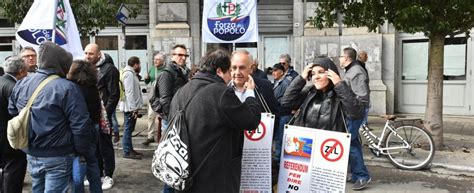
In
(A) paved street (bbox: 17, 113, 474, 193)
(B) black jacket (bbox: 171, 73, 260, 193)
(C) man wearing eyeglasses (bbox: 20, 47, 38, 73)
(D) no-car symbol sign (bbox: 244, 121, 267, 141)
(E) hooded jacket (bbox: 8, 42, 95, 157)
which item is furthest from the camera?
(A) paved street (bbox: 17, 113, 474, 193)

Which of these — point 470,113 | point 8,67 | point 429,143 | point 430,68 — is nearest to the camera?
point 8,67

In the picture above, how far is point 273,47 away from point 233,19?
6944 mm

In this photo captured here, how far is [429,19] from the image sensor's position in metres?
7.45

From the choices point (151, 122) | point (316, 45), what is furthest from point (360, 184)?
point (316, 45)

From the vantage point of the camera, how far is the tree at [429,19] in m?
7.26

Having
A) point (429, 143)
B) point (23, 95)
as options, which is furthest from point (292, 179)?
point (429, 143)

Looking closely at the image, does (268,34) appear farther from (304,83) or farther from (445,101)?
(304,83)

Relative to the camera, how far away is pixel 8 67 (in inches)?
195

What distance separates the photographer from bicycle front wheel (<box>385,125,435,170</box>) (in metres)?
7.04

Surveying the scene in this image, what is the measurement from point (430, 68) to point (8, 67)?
663cm

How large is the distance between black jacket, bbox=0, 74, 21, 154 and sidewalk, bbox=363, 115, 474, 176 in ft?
17.3

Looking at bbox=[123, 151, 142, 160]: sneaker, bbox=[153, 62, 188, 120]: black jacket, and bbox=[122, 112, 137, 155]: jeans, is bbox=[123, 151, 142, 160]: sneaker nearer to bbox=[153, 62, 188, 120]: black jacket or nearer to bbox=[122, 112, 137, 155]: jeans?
bbox=[122, 112, 137, 155]: jeans

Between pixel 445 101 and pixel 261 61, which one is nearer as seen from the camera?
pixel 445 101

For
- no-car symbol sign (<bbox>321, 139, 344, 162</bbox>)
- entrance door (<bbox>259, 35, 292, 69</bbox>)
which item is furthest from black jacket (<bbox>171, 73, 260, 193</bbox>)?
entrance door (<bbox>259, 35, 292, 69</bbox>)
